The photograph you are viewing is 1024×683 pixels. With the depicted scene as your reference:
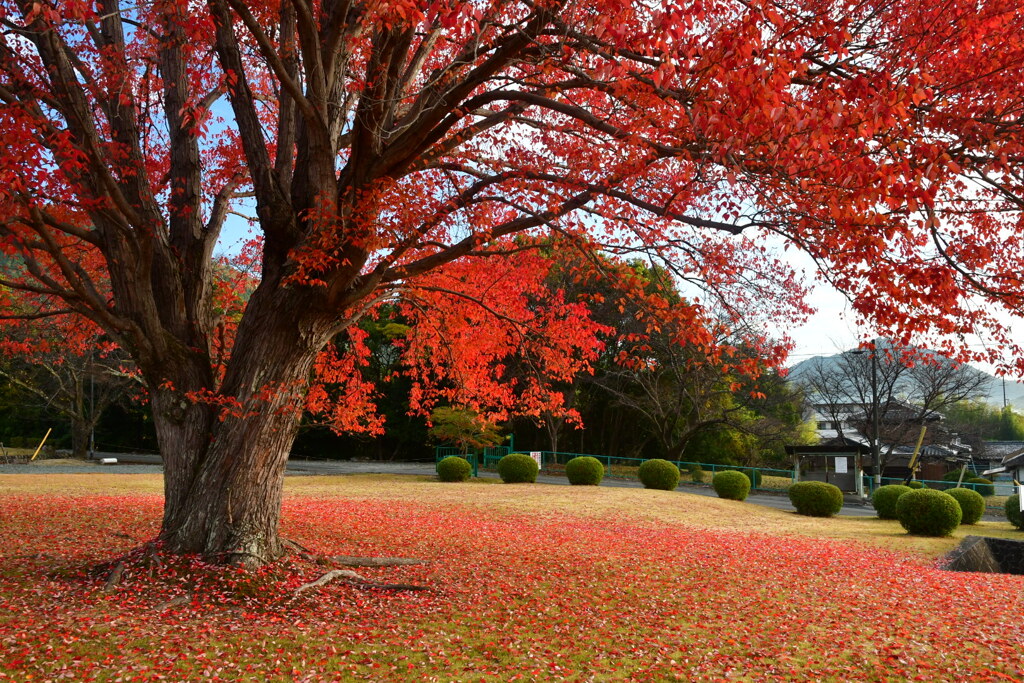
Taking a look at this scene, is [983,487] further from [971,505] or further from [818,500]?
[818,500]

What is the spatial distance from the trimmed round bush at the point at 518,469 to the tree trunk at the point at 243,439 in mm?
15772

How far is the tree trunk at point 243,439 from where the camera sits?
760cm

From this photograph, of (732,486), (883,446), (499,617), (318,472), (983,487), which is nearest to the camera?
(499,617)

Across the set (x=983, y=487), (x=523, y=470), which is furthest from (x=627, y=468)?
(x=983, y=487)

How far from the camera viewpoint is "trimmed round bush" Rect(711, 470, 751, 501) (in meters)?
→ 22.5

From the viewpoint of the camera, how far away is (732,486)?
73.6 ft

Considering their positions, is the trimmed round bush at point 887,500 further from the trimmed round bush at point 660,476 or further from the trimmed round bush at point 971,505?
the trimmed round bush at point 660,476

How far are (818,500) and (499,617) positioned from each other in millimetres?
15372

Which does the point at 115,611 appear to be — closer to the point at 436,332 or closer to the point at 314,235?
the point at 314,235

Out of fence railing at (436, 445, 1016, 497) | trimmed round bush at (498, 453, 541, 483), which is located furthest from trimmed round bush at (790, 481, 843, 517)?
trimmed round bush at (498, 453, 541, 483)

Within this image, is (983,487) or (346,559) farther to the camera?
(983,487)

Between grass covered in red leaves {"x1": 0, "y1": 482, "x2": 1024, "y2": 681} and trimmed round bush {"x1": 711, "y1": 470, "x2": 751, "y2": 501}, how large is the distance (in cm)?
1100

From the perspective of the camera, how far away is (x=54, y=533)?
10.5 metres

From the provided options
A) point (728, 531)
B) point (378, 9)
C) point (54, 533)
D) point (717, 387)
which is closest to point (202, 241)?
point (378, 9)
